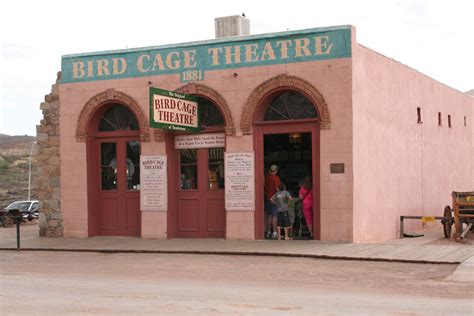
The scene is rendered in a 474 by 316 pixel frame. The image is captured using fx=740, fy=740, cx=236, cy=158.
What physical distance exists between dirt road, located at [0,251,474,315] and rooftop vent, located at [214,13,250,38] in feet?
23.6

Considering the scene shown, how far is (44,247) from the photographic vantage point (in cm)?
1903

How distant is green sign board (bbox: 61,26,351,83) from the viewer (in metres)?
18.0

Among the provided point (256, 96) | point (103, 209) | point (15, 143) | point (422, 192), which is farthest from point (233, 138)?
point (15, 143)

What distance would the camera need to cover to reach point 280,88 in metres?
18.5

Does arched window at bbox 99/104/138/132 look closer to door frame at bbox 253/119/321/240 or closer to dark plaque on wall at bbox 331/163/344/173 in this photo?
door frame at bbox 253/119/321/240

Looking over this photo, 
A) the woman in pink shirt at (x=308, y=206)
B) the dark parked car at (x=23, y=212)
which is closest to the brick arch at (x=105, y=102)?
the woman in pink shirt at (x=308, y=206)

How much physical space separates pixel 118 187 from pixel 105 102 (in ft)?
7.94

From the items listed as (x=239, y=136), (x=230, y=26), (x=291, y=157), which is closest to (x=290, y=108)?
(x=239, y=136)

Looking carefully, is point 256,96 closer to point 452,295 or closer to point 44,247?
point 44,247

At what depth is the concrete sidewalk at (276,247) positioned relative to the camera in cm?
1500

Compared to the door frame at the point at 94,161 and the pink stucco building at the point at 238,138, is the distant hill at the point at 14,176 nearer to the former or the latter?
the door frame at the point at 94,161

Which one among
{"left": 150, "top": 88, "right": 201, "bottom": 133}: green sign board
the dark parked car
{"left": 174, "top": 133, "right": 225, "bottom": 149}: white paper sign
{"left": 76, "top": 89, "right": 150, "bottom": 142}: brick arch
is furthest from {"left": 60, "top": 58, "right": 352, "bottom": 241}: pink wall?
the dark parked car

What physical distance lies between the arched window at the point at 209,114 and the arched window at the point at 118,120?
6.92ft

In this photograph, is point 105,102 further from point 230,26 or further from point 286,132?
point 286,132
